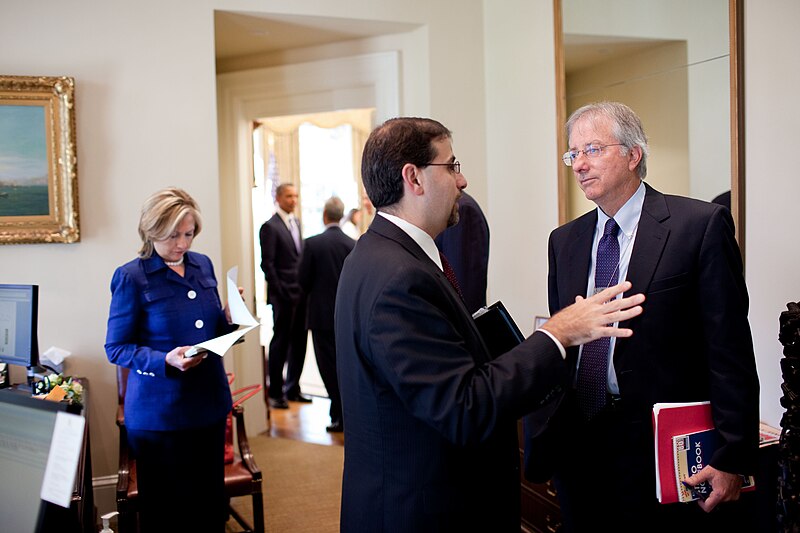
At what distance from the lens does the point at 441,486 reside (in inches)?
66.9

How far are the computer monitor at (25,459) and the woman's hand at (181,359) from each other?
1.33m

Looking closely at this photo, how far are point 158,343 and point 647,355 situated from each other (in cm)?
183

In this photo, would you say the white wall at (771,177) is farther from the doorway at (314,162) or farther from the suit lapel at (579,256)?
the doorway at (314,162)

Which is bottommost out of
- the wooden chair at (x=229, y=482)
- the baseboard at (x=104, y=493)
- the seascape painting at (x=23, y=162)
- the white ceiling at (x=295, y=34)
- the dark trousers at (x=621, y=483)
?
the baseboard at (x=104, y=493)

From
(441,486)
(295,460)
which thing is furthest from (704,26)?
(295,460)

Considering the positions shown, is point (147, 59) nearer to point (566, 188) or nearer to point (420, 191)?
point (566, 188)

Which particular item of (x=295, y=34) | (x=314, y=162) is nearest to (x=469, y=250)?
(x=295, y=34)

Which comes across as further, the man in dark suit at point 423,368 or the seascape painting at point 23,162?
the seascape painting at point 23,162

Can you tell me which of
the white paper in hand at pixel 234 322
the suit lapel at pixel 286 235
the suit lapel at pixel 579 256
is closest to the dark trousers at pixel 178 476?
the white paper in hand at pixel 234 322

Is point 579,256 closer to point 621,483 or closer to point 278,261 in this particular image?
point 621,483

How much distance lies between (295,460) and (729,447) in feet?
11.9

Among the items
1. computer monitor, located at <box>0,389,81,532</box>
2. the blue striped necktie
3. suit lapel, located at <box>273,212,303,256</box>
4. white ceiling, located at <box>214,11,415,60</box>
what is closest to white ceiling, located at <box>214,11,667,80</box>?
white ceiling, located at <box>214,11,415,60</box>

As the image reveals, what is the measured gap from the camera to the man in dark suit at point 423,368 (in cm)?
158

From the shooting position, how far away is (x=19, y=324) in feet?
10.4
